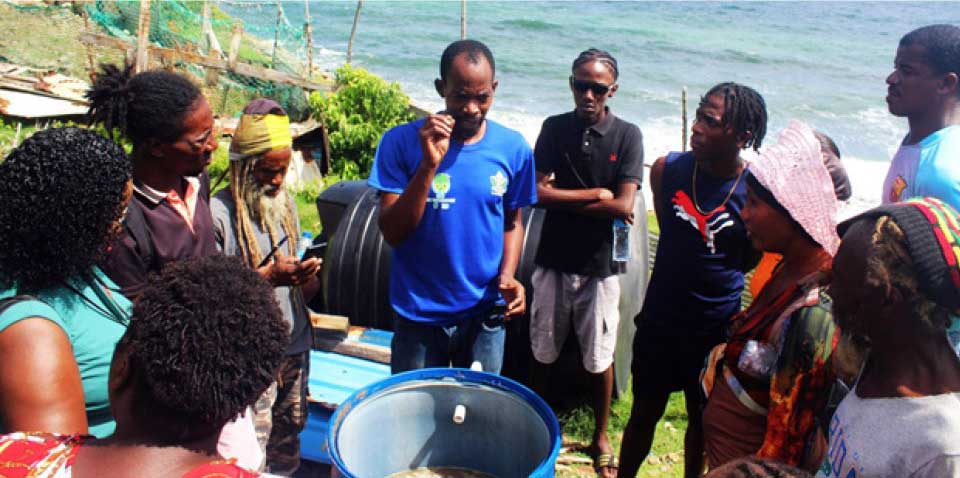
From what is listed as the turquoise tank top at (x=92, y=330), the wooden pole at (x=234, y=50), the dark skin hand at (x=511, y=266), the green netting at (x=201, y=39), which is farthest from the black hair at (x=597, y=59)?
the green netting at (x=201, y=39)

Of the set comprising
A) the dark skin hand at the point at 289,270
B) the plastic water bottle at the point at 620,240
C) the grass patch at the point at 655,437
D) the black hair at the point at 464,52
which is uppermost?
the black hair at the point at 464,52

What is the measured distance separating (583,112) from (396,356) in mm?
1680

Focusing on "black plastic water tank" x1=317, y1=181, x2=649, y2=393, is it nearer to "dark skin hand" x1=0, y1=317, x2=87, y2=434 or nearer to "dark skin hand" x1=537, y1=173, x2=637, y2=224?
"dark skin hand" x1=537, y1=173, x2=637, y2=224

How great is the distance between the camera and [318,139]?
983 cm

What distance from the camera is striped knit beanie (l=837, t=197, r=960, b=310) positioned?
1.63 m

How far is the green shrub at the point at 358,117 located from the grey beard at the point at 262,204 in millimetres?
6718

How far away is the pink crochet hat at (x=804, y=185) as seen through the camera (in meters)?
2.38

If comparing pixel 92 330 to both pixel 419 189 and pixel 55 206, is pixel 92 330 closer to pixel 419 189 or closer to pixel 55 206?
pixel 55 206

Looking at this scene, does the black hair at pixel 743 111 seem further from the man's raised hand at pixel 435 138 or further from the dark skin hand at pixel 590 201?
the man's raised hand at pixel 435 138

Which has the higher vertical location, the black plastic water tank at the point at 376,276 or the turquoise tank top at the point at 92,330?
the turquoise tank top at the point at 92,330

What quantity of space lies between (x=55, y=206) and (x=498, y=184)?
1717 millimetres

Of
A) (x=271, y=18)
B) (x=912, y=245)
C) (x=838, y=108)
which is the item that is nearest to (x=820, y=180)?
(x=912, y=245)

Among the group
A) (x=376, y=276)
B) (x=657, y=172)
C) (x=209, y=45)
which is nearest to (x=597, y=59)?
(x=657, y=172)

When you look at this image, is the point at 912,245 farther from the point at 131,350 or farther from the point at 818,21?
the point at 818,21
